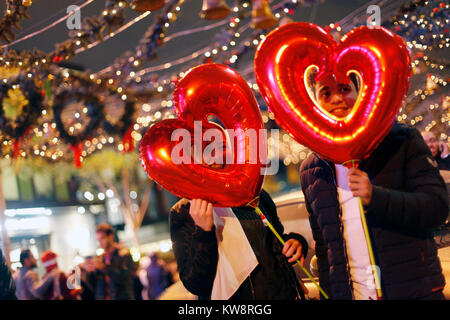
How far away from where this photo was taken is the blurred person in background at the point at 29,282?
303 inches

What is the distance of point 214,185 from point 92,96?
632 centimetres

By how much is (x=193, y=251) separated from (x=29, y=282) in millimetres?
6450

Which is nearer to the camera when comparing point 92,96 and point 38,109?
point 38,109

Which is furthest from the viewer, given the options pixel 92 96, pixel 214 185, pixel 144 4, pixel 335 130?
pixel 92 96

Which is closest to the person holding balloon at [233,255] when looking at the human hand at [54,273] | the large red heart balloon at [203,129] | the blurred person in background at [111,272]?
the large red heart balloon at [203,129]

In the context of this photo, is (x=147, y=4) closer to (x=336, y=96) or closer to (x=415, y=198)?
(x=336, y=96)

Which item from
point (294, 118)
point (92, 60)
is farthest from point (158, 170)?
point (92, 60)

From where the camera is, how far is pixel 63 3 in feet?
23.4

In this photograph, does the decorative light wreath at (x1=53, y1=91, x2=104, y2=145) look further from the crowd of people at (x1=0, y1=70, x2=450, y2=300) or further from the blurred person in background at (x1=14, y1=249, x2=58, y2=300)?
the crowd of people at (x1=0, y1=70, x2=450, y2=300)

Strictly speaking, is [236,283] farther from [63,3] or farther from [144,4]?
[63,3]

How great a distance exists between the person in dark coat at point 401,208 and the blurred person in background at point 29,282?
6.53 meters

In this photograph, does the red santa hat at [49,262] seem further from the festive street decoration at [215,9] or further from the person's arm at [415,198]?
the person's arm at [415,198]

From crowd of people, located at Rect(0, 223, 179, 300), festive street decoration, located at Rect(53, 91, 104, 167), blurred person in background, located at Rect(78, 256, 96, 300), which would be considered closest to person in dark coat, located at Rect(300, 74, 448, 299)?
crowd of people, located at Rect(0, 223, 179, 300)

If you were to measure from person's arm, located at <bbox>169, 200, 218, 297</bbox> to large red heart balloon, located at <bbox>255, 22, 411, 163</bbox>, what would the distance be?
719 millimetres
